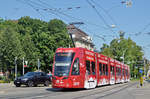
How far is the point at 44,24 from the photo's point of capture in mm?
65625

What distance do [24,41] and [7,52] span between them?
4680 millimetres

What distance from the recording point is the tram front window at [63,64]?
70.6 feet

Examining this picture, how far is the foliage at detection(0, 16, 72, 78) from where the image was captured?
56031 millimetres

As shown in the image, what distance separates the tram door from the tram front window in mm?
2316

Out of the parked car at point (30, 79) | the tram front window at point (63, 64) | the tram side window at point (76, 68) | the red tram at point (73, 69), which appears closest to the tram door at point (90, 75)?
the red tram at point (73, 69)

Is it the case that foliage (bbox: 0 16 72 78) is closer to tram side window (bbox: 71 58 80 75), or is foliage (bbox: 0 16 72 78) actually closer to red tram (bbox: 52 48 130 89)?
red tram (bbox: 52 48 130 89)

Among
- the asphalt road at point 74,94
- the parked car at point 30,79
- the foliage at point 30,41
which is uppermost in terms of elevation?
the foliage at point 30,41

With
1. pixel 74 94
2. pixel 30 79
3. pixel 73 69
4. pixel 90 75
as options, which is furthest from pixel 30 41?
pixel 74 94

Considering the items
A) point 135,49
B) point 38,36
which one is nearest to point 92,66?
point 38,36

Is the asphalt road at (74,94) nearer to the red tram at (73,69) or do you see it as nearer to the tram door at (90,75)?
the red tram at (73,69)

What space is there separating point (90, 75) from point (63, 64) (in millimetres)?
3612

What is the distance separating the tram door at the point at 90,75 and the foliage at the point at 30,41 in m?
32.4

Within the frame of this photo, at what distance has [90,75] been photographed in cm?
2444

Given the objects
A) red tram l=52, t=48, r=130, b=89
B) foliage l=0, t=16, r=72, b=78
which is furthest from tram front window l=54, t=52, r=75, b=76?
foliage l=0, t=16, r=72, b=78
